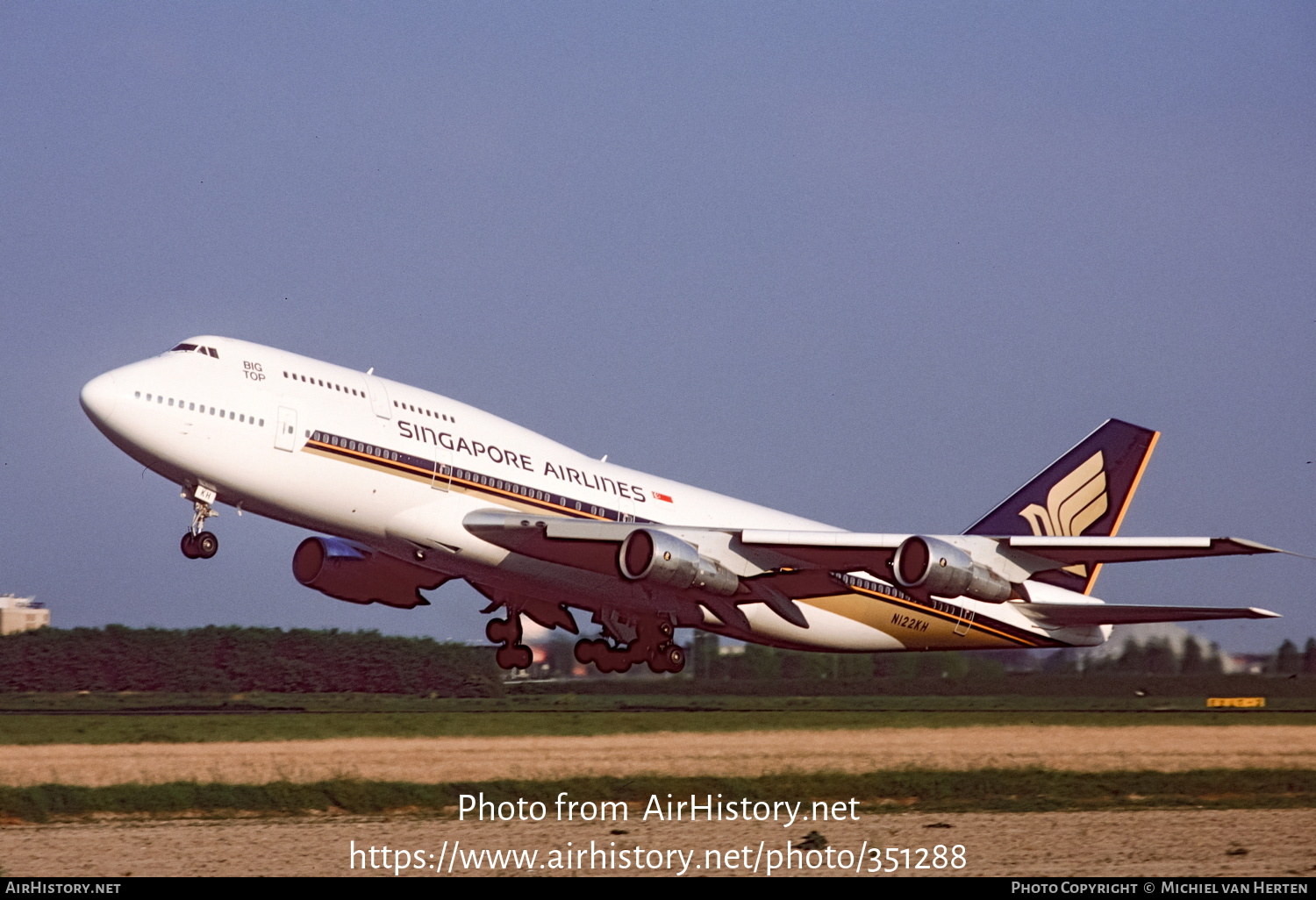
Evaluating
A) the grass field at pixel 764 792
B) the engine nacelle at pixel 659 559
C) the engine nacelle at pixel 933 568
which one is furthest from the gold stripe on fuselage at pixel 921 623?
the grass field at pixel 764 792

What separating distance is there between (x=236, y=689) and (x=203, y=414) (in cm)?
3244

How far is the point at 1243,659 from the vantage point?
5544 centimetres

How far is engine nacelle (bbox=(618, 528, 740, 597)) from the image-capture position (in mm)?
36969

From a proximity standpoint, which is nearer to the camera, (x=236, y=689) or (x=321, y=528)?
(x=321, y=528)

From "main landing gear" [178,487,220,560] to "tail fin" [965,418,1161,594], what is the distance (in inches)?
952

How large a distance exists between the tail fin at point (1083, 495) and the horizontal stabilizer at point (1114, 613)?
186cm

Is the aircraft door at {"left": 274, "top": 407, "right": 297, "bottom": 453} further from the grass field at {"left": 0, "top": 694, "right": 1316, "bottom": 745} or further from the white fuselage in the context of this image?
the grass field at {"left": 0, "top": 694, "right": 1316, "bottom": 745}

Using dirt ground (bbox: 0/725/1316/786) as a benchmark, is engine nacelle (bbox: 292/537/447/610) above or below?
above

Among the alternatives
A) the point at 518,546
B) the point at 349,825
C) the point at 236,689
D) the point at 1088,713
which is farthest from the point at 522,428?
the point at 236,689

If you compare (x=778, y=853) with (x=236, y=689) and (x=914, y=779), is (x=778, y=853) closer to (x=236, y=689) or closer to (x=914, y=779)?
(x=914, y=779)

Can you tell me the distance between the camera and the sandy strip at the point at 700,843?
23797mm

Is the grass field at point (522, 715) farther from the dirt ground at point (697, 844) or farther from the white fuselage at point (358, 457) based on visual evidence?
the dirt ground at point (697, 844)

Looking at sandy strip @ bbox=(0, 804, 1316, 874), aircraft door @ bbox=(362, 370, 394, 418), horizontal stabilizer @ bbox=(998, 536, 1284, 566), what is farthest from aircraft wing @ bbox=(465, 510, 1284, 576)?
sandy strip @ bbox=(0, 804, 1316, 874)

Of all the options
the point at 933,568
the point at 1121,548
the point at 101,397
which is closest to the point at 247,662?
the point at 101,397
